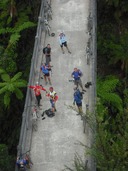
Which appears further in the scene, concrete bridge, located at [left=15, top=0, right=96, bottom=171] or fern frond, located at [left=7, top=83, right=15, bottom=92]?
fern frond, located at [left=7, top=83, right=15, bottom=92]

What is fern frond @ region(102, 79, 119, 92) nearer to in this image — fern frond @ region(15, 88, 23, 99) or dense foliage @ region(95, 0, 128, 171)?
dense foliage @ region(95, 0, 128, 171)

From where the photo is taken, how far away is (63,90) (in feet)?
60.8

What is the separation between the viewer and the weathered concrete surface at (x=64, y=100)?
15703 millimetres

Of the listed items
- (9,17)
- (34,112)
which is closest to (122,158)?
(34,112)

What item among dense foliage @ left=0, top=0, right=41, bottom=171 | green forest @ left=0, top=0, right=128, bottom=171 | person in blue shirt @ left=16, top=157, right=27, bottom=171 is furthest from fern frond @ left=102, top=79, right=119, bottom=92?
person in blue shirt @ left=16, top=157, right=27, bottom=171

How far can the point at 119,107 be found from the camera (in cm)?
1962

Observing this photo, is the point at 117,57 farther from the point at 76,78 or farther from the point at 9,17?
the point at 9,17

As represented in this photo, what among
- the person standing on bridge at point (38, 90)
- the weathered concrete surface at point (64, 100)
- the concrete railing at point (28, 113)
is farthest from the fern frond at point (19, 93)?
the person standing on bridge at point (38, 90)

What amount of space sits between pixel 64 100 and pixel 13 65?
20.0ft

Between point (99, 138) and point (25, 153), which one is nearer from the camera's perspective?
point (99, 138)

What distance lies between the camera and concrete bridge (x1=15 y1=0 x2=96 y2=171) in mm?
15742

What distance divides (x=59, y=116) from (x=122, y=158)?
6.07 metres

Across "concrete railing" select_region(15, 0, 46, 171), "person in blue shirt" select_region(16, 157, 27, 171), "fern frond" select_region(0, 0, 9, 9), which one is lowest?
"person in blue shirt" select_region(16, 157, 27, 171)

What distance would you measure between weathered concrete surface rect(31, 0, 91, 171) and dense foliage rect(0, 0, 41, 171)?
184 cm
